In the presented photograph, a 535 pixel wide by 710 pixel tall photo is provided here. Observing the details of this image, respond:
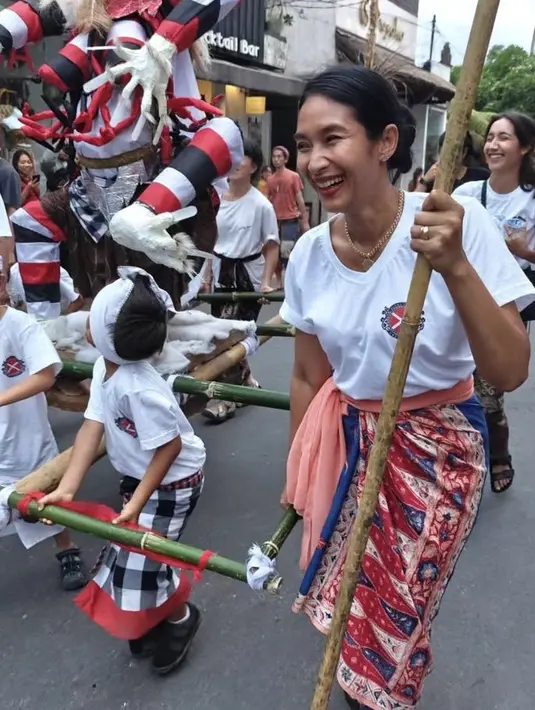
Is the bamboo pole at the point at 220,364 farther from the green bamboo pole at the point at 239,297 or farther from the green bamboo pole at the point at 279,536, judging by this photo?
the green bamboo pole at the point at 279,536

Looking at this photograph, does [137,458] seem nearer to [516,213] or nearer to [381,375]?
[381,375]

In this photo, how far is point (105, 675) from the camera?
6.90ft

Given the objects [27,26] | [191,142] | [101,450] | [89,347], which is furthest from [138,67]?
[101,450]

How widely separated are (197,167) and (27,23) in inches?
40.8

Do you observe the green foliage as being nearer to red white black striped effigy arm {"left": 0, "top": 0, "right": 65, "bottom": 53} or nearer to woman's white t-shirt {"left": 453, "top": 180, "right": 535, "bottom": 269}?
woman's white t-shirt {"left": 453, "top": 180, "right": 535, "bottom": 269}

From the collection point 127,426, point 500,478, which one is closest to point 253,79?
point 500,478

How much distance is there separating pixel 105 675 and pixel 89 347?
1304mm

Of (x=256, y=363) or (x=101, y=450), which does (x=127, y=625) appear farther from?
(x=256, y=363)

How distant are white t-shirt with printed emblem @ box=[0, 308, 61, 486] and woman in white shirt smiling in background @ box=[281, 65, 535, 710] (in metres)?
1.09

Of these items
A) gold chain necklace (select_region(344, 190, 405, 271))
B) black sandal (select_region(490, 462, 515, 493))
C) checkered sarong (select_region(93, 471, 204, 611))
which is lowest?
black sandal (select_region(490, 462, 515, 493))

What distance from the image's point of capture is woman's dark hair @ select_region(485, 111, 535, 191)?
9.90 feet

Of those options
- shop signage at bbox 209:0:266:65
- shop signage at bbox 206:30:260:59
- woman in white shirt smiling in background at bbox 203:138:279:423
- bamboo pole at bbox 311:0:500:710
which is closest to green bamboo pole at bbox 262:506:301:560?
bamboo pole at bbox 311:0:500:710

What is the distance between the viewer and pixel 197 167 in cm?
243

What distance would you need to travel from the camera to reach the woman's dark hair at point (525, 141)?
9.90 feet
